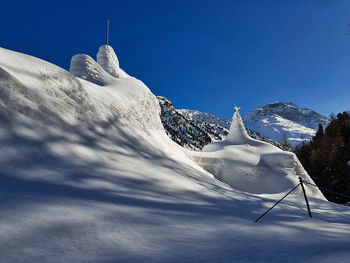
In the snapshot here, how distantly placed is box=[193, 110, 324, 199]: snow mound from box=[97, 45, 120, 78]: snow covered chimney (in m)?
5.96

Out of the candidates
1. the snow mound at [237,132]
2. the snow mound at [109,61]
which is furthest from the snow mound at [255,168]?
the snow mound at [109,61]

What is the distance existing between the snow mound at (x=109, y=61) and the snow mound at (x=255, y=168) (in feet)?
19.2

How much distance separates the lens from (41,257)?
1.41 metres

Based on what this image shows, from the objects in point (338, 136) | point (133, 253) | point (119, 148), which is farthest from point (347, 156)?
point (133, 253)

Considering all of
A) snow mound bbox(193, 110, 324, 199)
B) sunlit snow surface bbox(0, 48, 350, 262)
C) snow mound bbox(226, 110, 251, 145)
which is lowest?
sunlit snow surface bbox(0, 48, 350, 262)

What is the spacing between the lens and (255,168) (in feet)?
38.1

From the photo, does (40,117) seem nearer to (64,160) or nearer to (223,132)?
(64,160)

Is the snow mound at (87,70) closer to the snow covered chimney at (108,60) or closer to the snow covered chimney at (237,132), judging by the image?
the snow covered chimney at (108,60)

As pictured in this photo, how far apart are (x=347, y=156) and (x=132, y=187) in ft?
109

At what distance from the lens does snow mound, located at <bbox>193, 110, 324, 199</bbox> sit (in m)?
11.3

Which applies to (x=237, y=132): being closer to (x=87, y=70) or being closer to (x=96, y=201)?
(x=87, y=70)

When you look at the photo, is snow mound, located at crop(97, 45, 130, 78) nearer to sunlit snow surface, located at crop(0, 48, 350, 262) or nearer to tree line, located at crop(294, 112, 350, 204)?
sunlit snow surface, located at crop(0, 48, 350, 262)

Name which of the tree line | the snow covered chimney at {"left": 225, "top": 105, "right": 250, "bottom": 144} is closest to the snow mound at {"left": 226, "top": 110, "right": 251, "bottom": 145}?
the snow covered chimney at {"left": 225, "top": 105, "right": 250, "bottom": 144}

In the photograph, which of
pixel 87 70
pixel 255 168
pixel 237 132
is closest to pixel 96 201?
pixel 87 70
